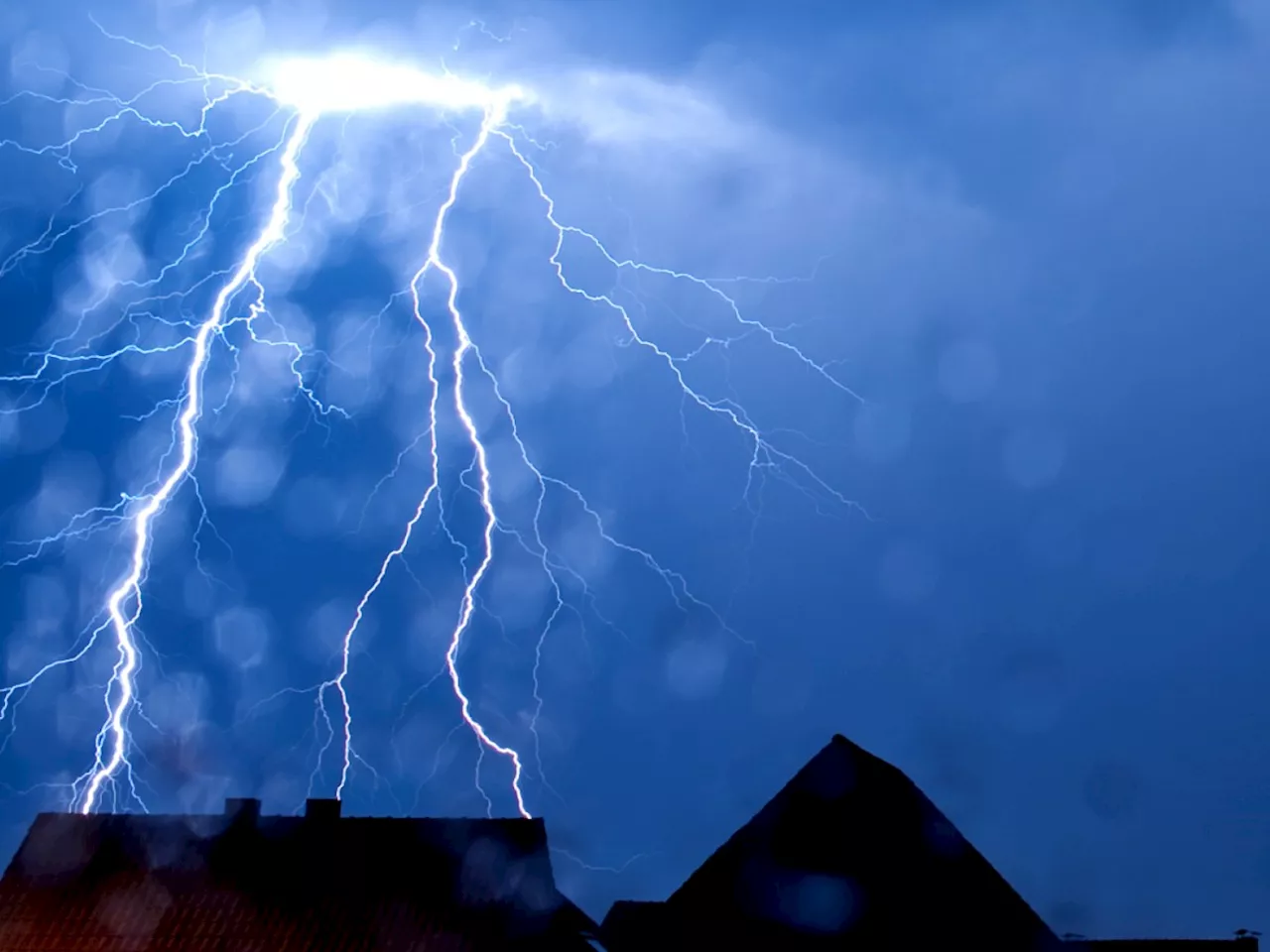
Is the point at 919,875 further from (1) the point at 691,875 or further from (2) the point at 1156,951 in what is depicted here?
(2) the point at 1156,951

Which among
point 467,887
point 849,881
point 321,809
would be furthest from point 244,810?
point 849,881

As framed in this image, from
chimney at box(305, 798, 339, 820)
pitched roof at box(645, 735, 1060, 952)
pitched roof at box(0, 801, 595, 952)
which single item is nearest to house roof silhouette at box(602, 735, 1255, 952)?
pitched roof at box(645, 735, 1060, 952)

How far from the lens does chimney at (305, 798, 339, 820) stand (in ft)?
39.5

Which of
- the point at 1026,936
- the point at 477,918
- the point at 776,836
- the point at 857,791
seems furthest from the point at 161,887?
the point at 1026,936

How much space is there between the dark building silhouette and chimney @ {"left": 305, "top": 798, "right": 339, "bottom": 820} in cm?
13

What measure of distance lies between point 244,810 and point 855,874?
21.1 feet

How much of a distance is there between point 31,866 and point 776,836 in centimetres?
753

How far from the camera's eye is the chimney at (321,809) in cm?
1204

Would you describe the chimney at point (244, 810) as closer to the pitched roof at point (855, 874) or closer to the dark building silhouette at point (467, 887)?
the dark building silhouette at point (467, 887)

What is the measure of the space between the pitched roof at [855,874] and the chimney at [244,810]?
15.0ft

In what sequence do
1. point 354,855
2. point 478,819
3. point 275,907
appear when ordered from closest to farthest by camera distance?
point 275,907 < point 354,855 < point 478,819

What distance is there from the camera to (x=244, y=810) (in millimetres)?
11852

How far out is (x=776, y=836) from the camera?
10609 mm

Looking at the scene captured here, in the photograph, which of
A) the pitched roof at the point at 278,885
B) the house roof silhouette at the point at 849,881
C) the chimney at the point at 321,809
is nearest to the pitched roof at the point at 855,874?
the house roof silhouette at the point at 849,881
